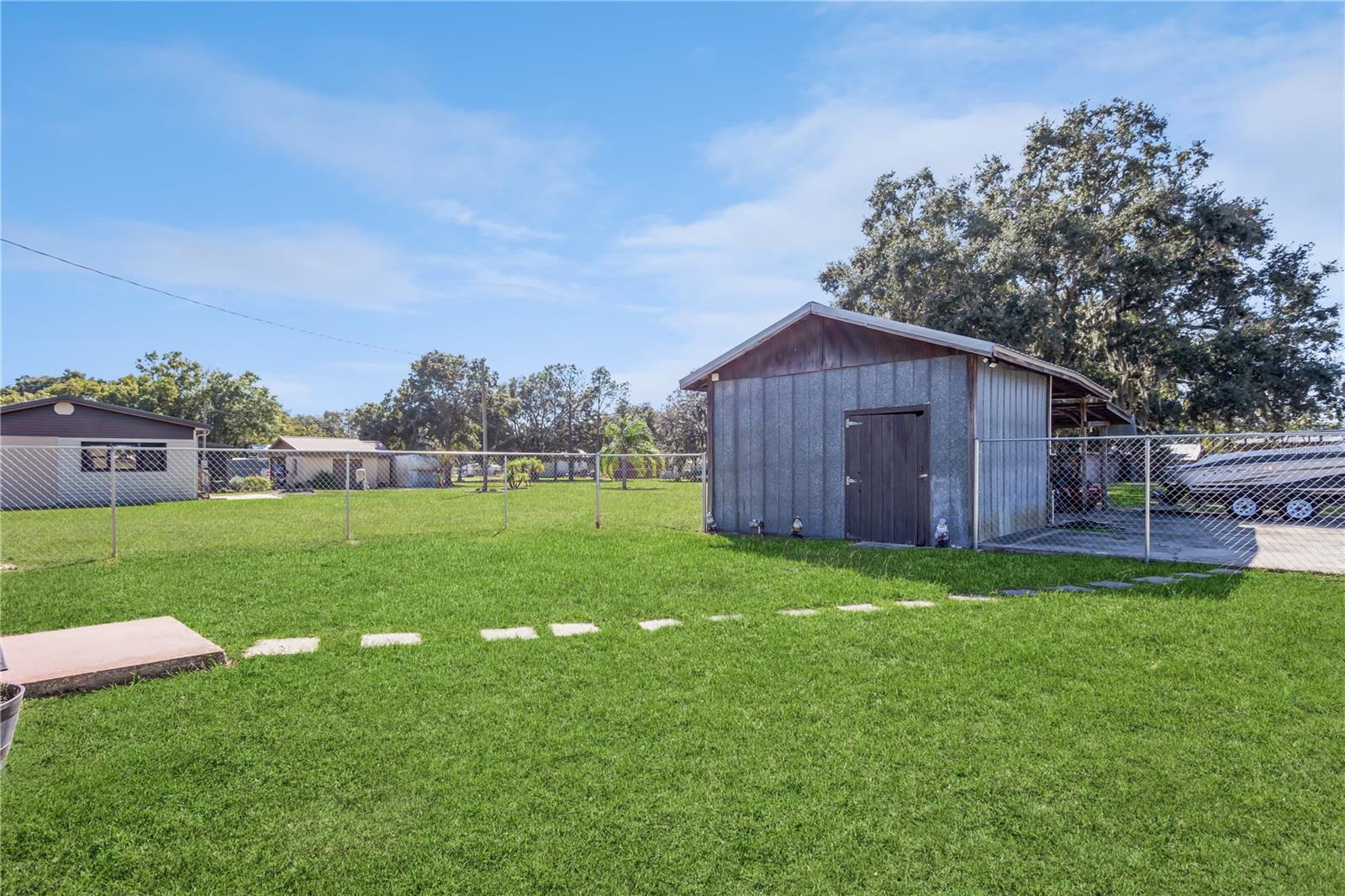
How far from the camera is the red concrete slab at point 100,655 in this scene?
3338 mm

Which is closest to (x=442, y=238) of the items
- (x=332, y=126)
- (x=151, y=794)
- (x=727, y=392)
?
(x=332, y=126)

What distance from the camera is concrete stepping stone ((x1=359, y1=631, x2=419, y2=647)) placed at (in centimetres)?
420

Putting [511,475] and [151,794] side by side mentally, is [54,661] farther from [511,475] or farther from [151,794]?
[511,475]

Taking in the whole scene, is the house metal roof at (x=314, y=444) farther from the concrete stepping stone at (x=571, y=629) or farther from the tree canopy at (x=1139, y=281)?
the concrete stepping stone at (x=571, y=629)

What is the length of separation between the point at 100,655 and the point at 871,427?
8422 mm

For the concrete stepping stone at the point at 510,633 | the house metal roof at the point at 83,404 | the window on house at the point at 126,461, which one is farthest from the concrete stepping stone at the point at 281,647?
the house metal roof at the point at 83,404

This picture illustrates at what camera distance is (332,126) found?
11.6 metres

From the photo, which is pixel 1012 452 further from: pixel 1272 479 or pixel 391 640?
pixel 391 640

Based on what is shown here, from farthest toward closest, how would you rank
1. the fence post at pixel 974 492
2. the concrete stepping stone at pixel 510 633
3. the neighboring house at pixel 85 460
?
the neighboring house at pixel 85 460 → the fence post at pixel 974 492 → the concrete stepping stone at pixel 510 633

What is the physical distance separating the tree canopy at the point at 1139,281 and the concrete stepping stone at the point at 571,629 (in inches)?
668

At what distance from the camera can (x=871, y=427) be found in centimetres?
911

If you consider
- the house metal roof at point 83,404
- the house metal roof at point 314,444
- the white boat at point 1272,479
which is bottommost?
the white boat at point 1272,479

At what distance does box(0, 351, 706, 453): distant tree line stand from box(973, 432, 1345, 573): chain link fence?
858 inches

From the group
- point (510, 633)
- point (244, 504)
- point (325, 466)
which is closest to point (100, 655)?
point (510, 633)
